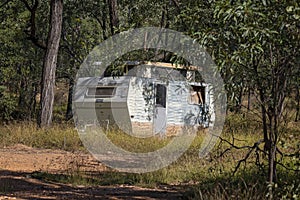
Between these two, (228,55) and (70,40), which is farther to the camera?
(70,40)

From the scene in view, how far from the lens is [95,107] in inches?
A: 698

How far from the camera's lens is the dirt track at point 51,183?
26.3ft

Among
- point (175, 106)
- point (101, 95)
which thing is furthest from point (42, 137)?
point (175, 106)

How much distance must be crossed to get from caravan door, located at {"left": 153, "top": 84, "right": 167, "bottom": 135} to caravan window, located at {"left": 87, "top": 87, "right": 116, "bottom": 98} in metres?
1.67

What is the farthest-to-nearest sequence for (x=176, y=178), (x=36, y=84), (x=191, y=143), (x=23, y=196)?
1. (x=36, y=84)
2. (x=191, y=143)
3. (x=176, y=178)
4. (x=23, y=196)

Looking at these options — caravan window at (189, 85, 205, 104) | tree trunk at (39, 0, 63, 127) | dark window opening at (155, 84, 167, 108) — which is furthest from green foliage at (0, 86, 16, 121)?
caravan window at (189, 85, 205, 104)

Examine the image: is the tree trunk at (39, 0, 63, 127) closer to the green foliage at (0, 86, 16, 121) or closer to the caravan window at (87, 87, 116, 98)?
the caravan window at (87, 87, 116, 98)

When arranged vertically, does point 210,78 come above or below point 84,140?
above

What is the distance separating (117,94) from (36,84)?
1256 cm

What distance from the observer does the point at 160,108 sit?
18.5 metres

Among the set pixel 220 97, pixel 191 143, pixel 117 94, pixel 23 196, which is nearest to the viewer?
pixel 220 97

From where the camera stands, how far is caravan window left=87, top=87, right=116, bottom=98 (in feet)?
57.0

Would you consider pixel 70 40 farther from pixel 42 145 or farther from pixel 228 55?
pixel 228 55

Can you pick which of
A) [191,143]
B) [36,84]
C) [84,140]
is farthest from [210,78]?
[36,84]
